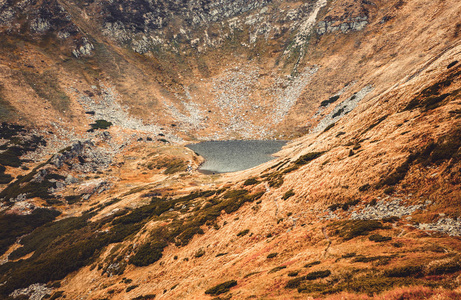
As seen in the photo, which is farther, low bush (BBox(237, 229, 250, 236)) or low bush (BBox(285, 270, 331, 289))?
low bush (BBox(237, 229, 250, 236))

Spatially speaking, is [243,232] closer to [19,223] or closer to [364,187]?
[364,187]

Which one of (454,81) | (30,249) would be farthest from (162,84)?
(454,81)

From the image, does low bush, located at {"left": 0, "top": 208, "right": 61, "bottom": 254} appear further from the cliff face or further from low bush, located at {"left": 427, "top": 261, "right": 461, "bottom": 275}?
the cliff face

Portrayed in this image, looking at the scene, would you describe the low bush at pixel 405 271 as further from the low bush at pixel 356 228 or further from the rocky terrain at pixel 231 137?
the low bush at pixel 356 228

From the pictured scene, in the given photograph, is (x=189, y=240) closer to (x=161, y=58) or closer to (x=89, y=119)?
(x=89, y=119)

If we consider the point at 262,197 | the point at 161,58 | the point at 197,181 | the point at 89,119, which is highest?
the point at 161,58

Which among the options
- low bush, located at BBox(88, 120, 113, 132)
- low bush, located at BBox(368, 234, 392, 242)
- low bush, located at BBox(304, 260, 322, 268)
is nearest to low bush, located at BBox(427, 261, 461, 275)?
→ low bush, located at BBox(368, 234, 392, 242)

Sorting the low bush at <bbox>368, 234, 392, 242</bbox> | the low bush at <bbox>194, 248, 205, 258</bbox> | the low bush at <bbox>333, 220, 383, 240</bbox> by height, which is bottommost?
the low bush at <bbox>368, 234, 392, 242</bbox>
